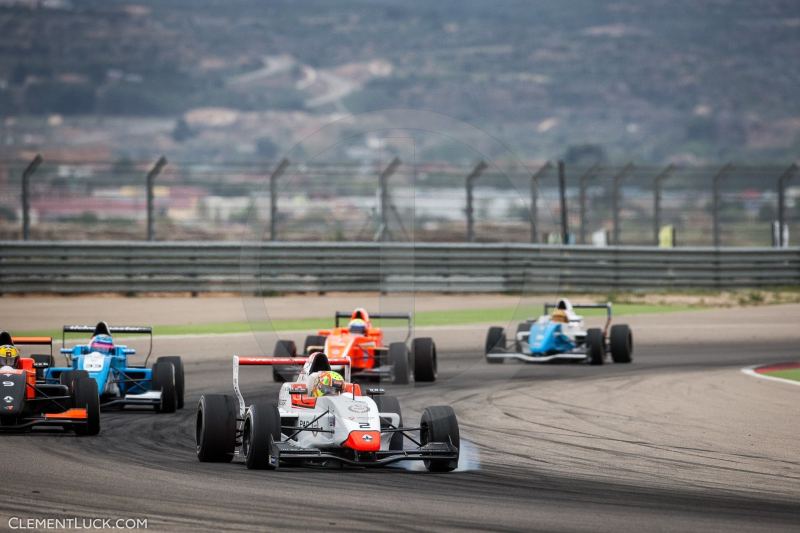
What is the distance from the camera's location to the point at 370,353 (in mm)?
19344

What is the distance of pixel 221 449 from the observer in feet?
39.9

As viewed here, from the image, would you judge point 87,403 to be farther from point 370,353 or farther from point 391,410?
point 370,353

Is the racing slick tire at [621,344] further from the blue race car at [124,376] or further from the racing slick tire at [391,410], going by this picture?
the racing slick tire at [391,410]

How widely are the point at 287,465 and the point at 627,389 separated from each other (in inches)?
302

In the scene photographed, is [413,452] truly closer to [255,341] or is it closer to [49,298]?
[255,341]

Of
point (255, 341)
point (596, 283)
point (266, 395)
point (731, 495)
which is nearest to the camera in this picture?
point (731, 495)

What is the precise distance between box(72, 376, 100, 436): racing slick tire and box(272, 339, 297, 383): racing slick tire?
5474 mm

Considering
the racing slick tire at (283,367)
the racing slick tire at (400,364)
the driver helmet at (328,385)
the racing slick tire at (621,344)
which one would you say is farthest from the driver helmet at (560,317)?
the driver helmet at (328,385)

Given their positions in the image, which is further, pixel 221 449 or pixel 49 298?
pixel 49 298

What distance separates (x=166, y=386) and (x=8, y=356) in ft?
6.71

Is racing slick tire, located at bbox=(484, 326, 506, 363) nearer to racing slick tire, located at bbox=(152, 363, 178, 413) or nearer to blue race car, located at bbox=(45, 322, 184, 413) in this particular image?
blue race car, located at bbox=(45, 322, 184, 413)

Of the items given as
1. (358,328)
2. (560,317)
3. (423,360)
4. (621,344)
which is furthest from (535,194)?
(423,360)

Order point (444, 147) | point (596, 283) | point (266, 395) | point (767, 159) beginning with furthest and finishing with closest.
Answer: point (767, 159) → point (444, 147) → point (596, 283) → point (266, 395)

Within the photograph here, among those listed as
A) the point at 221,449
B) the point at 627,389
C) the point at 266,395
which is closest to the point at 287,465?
the point at 221,449
